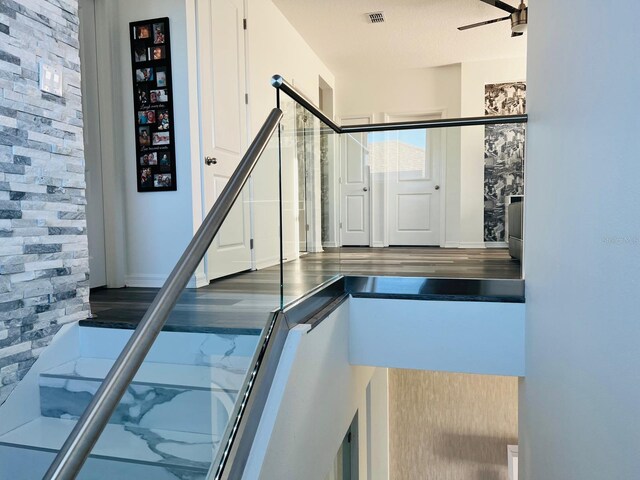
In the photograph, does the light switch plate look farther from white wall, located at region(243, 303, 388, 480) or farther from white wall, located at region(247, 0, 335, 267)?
white wall, located at region(243, 303, 388, 480)

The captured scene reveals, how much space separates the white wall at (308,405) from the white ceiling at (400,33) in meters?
3.15

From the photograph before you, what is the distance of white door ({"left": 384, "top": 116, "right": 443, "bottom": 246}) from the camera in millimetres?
3043

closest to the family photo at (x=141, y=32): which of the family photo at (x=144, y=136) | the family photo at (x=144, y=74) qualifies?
the family photo at (x=144, y=74)

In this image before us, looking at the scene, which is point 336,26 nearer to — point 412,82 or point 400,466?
point 412,82

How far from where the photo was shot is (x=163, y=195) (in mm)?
3047

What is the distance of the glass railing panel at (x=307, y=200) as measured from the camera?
1.82 m

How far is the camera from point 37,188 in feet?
5.86

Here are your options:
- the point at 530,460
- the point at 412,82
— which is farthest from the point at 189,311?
the point at 412,82

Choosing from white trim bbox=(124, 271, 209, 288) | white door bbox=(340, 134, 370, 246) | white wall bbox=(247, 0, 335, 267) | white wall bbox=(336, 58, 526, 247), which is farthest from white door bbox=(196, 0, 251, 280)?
white wall bbox=(336, 58, 526, 247)

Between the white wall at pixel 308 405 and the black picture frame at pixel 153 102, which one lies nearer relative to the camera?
the white wall at pixel 308 405

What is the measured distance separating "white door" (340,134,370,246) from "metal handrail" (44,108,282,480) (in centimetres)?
159

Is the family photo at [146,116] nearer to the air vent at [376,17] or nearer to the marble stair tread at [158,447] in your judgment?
the marble stair tread at [158,447]

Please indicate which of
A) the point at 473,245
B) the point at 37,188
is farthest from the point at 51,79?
the point at 473,245

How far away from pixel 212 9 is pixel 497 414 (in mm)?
6064
